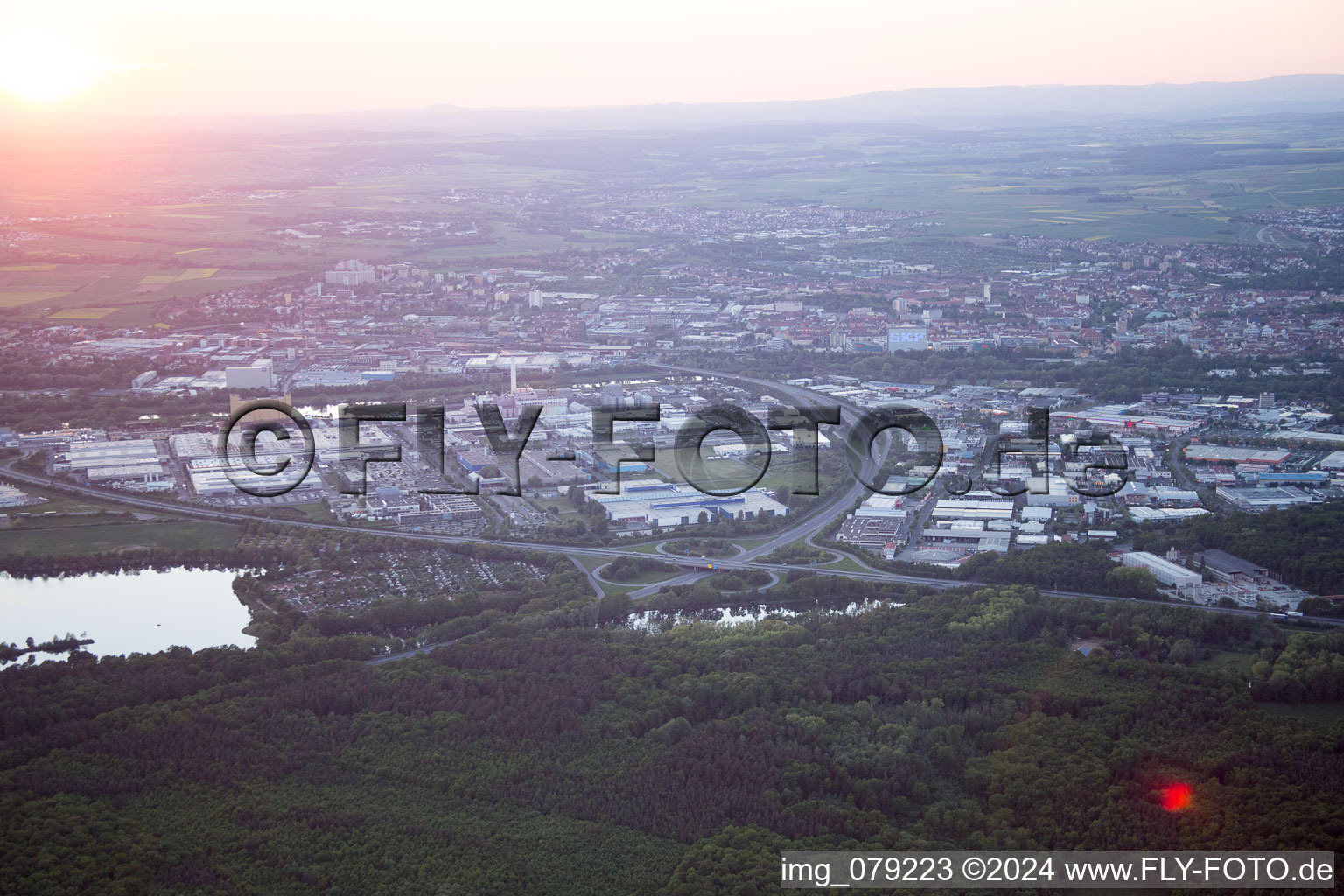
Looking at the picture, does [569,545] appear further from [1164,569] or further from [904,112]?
[904,112]

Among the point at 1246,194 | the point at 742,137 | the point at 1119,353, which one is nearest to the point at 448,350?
the point at 1119,353

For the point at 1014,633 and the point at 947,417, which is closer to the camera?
the point at 1014,633

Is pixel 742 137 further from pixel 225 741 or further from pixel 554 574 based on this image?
pixel 225 741

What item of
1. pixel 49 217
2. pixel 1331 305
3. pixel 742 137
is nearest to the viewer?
pixel 1331 305

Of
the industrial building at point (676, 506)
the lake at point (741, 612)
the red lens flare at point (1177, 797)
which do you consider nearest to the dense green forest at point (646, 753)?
the red lens flare at point (1177, 797)

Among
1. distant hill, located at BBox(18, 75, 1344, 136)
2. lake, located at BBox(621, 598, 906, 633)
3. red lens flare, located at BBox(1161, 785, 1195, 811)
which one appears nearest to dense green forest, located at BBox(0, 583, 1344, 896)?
red lens flare, located at BBox(1161, 785, 1195, 811)

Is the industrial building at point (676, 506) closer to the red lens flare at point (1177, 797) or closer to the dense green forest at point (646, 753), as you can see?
the dense green forest at point (646, 753)

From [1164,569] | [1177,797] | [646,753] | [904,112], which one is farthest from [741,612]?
[904,112]
